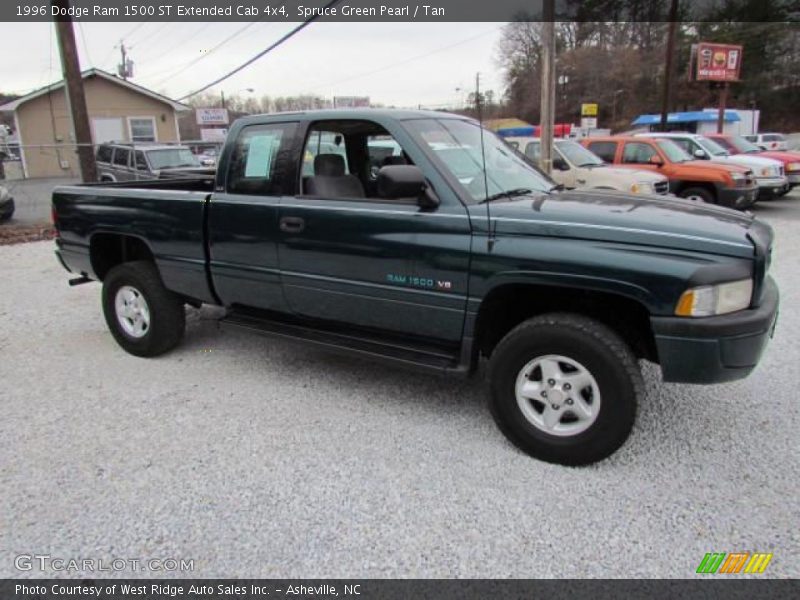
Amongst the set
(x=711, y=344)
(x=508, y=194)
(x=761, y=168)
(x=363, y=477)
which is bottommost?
(x=363, y=477)

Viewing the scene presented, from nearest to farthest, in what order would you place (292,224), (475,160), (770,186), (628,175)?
(475,160)
(292,224)
(628,175)
(770,186)

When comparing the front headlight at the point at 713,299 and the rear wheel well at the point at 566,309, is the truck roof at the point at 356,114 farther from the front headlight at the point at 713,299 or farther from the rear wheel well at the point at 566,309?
the front headlight at the point at 713,299

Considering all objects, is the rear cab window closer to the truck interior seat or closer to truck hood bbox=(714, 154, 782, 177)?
the truck interior seat

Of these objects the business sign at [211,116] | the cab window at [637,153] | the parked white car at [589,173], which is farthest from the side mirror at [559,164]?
the business sign at [211,116]

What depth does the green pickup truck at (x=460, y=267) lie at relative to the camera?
2.77m

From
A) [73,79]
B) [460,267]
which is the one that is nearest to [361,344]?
[460,267]

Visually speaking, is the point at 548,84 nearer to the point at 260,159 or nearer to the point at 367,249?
the point at 260,159

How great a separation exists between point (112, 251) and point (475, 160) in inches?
134

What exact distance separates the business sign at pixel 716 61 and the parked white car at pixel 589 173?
21798 millimetres

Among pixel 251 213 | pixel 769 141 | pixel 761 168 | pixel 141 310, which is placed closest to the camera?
pixel 251 213

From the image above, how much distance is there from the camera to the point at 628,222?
2.92 metres

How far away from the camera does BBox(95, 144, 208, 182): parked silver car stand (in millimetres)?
14680

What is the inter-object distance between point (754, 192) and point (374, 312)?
10.6m
